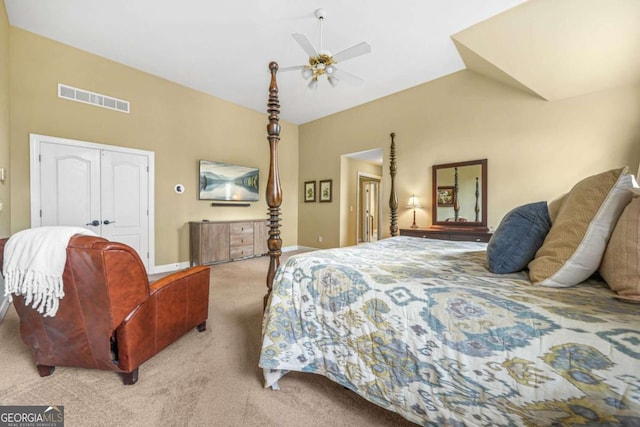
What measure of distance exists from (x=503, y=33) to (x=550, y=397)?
11.7 feet

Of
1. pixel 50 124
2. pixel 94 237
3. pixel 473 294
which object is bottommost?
pixel 473 294

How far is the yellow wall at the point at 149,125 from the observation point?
3.25 m

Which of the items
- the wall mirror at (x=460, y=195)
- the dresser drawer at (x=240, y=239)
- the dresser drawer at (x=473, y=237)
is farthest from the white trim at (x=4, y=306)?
the wall mirror at (x=460, y=195)

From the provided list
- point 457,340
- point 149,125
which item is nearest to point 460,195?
point 457,340

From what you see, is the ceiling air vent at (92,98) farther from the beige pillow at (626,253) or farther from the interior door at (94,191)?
the beige pillow at (626,253)

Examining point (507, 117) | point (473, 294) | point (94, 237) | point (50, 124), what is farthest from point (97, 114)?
point (507, 117)

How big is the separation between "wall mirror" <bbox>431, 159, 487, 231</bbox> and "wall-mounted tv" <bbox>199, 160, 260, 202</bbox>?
145 inches

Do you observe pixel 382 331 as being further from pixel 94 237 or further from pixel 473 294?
pixel 94 237

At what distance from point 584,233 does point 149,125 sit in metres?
5.27

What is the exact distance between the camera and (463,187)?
4.09 metres

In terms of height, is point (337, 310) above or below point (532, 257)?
below

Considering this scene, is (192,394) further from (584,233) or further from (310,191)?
(310,191)

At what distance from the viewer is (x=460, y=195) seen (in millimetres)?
4113

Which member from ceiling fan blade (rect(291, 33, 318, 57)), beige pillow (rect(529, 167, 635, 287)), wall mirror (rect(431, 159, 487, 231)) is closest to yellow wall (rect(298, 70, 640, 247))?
wall mirror (rect(431, 159, 487, 231))
